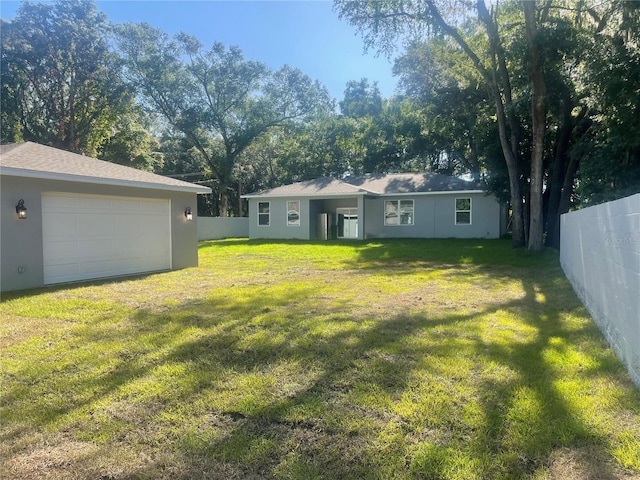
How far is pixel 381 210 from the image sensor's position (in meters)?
21.9

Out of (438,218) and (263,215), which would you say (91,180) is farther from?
(438,218)

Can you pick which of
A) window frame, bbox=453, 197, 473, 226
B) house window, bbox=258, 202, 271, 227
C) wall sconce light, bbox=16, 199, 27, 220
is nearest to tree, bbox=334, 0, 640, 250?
window frame, bbox=453, 197, 473, 226

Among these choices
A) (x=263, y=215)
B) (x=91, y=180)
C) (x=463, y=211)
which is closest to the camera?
(x=91, y=180)

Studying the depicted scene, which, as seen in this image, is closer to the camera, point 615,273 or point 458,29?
point 615,273

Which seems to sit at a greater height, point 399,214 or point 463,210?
point 463,210

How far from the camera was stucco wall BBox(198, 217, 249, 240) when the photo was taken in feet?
81.7

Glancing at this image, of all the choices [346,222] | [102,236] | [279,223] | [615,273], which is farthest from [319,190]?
[615,273]

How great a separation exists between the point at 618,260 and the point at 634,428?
5.59 feet

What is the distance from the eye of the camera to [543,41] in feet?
38.5

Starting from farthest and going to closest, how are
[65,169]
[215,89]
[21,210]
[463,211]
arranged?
[215,89]
[463,211]
[65,169]
[21,210]

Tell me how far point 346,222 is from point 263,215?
484 centimetres

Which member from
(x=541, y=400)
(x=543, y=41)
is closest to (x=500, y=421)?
(x=541, y=400)

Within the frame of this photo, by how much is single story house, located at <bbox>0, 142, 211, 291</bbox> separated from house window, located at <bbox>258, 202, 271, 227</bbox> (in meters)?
11.6

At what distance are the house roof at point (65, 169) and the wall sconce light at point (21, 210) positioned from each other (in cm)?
52
